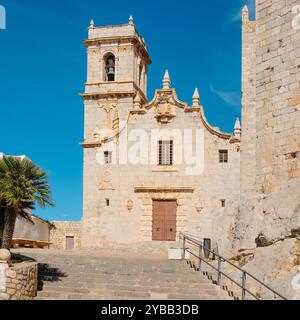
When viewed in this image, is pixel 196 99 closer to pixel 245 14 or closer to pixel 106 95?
pixel 106 95

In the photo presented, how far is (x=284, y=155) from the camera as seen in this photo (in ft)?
51.6

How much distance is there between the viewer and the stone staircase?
1563 cm

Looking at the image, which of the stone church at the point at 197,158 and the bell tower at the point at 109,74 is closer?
the stone church at the point at 197,158

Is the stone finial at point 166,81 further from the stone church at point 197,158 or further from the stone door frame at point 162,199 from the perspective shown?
the stone door frame at point 162,199

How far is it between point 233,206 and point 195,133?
36.1 ft

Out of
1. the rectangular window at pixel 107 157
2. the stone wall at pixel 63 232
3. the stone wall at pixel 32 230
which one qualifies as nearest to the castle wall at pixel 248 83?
the rectangular window at pixel 107 157

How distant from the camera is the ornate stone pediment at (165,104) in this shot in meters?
29.5

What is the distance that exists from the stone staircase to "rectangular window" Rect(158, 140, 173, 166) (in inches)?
421

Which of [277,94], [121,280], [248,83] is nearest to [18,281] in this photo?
[121,280]

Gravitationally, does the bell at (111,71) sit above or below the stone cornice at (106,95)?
above

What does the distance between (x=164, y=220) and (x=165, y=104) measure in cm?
600

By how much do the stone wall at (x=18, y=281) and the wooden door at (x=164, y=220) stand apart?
13.4 m

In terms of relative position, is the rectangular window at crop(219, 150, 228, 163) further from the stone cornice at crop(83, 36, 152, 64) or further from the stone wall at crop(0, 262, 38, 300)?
the stone wall at crop(0, 262, 38, 300)

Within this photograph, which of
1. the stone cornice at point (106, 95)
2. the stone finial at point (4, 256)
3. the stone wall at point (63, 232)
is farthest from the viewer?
the stone wall at point (63, 232)
